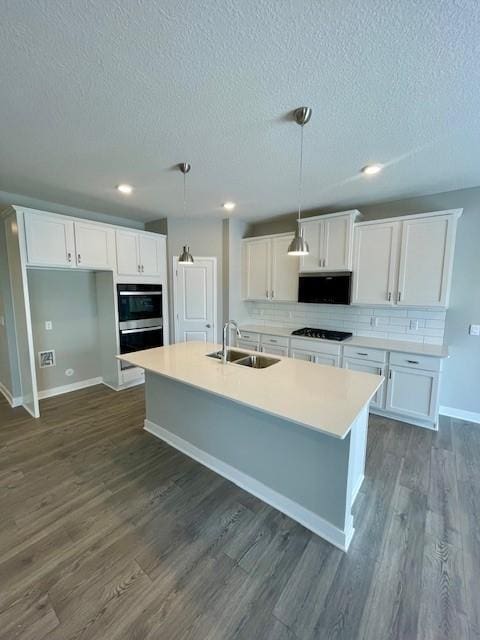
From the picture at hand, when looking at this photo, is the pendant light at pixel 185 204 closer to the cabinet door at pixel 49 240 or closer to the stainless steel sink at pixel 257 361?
the stainless steel sink at pixel 257 361

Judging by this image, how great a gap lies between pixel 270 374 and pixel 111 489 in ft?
5.05

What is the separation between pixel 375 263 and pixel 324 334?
1100 millimetres

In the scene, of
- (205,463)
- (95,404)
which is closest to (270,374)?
(205,463)

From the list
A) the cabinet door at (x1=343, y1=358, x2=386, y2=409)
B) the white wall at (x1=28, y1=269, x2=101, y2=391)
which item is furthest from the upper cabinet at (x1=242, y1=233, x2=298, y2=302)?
the white wall at (x1=28, y1=269, x2=101, y2=391)

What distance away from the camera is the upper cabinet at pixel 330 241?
3419 millimetres

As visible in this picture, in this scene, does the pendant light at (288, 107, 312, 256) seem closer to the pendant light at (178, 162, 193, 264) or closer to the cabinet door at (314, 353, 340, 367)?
the pendant light at (178, 162, 193, 264)

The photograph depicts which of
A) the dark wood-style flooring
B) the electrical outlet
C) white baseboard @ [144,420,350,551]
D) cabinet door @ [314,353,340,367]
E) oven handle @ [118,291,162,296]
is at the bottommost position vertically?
the dark wood-style flooring

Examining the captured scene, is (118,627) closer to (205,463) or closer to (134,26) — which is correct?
(205,463)

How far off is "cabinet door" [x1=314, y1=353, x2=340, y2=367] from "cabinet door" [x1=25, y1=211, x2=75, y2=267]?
3.36 meters

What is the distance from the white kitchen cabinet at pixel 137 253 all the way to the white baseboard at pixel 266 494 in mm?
2350

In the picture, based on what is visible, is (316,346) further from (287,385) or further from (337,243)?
(287,385)

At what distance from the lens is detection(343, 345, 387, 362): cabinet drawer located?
123 inches

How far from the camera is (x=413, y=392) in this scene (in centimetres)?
296

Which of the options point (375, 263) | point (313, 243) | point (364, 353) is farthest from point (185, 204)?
point (364, 353)
